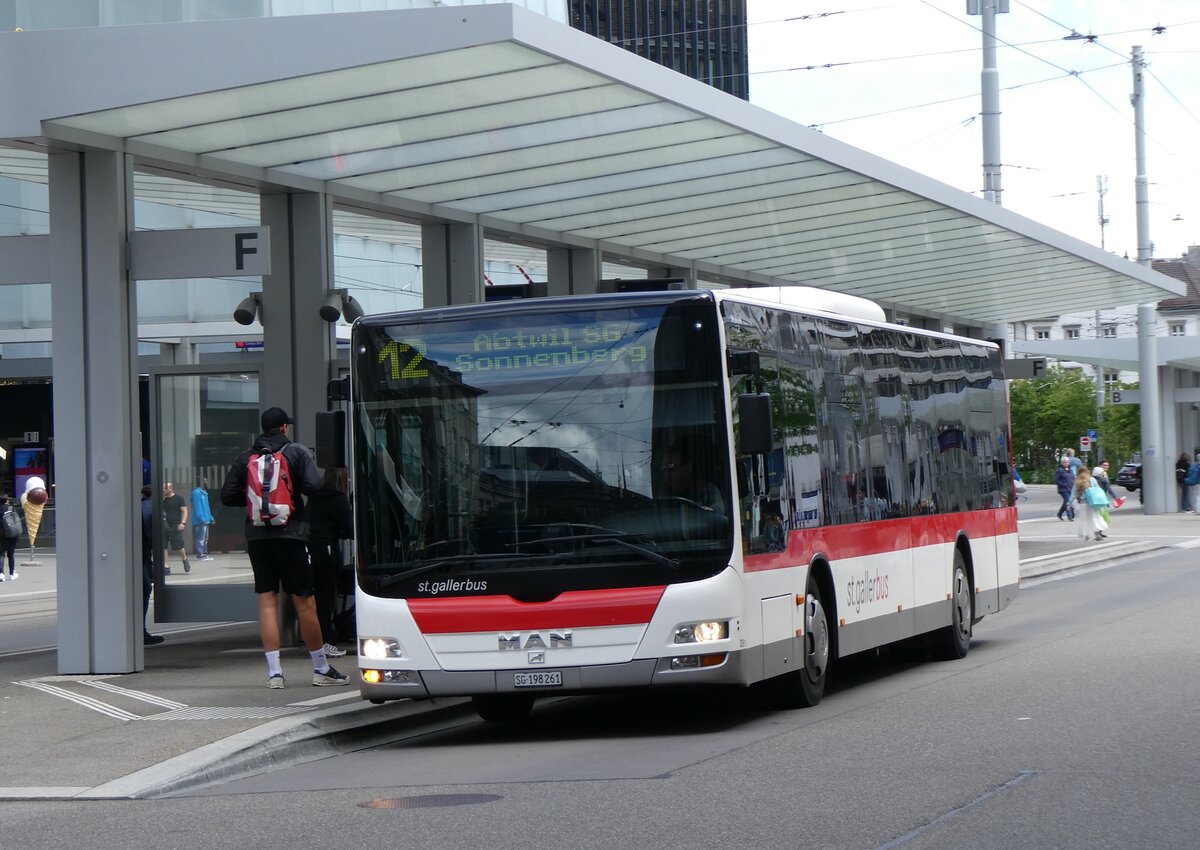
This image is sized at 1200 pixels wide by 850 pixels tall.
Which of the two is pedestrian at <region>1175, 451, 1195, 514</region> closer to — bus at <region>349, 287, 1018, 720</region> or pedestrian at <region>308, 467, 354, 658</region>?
pedestrian at <region>308, 467, 354, 658</region>

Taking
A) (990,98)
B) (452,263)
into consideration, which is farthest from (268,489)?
(990,98)

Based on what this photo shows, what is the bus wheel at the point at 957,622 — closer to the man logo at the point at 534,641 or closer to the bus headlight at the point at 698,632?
the bus headlight at the point at 698,632

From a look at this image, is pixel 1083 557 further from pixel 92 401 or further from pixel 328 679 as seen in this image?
pixel 92 401

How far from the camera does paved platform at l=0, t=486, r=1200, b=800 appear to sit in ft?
30.9

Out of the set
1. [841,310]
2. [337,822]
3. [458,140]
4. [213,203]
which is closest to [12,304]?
[213,203]

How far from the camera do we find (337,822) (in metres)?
7.87

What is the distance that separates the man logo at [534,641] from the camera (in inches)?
406

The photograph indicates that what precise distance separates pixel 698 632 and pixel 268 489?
358 cm

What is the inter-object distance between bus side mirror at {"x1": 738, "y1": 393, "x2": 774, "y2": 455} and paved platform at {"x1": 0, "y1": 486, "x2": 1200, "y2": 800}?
3.09 m

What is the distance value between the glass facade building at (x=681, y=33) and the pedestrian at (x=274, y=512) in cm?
8460

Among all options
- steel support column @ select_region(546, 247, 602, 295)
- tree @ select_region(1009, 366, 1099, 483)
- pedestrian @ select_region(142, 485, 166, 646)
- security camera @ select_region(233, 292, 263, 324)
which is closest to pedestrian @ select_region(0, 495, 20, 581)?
steel support column @ select_region(546, 247, 602, 295)

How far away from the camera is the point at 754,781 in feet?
27.9

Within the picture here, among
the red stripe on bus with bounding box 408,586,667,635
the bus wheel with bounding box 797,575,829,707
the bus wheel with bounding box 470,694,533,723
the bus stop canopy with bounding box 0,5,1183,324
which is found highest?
the bus stop canopy with bounding box 0,5,1183,324

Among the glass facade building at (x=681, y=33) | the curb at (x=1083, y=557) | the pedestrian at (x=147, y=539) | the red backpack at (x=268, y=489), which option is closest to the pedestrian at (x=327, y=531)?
the red backpack at (x=268, y=489)
